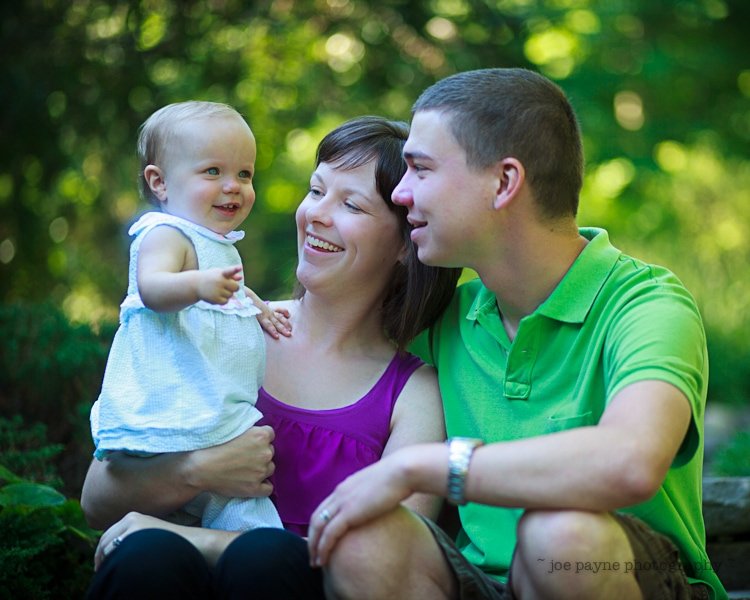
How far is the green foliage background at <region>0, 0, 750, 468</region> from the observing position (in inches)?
203

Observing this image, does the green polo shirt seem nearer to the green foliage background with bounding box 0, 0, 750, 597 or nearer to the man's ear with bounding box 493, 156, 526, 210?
the man's ear with bounding box 493, 156, 526, 210

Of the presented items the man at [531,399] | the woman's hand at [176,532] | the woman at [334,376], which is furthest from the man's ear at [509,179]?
the woman's hand at [176,532]

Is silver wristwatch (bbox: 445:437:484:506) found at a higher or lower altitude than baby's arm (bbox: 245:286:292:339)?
higher

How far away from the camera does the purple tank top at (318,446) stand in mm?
Result: 2715

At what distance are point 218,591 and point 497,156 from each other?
50.1 inches

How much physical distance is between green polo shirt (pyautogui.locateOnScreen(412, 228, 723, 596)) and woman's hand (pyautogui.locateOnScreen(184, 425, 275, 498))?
0.53 meters

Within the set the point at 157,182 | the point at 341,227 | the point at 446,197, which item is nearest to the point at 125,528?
the point at 157,182

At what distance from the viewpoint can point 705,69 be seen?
630 cm

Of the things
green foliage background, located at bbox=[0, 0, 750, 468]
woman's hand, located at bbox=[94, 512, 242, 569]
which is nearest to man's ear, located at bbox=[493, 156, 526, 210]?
woman's hand, located at bbox=[94, 512, 242, 569]

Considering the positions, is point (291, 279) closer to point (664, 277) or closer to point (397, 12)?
point (397, 12)

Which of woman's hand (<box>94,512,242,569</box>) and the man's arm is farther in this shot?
woman's hand (<box>94,512,242,569</box>)

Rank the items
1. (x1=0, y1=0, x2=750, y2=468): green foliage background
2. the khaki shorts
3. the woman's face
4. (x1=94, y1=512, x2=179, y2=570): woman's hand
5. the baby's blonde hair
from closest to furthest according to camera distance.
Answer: the khaki shorts, (x1=94, y1=512, x2=179, y2=570): woman's hand, the baby's blonde hair, the woman's face, (x1=0, y1=0, x2=750, y2=468): green foliage background

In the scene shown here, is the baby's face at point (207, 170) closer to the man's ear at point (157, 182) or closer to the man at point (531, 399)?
the man's ear at point (157, 182)

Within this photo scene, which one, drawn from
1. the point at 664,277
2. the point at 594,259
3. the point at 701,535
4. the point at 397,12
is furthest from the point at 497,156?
the point at 397,12
